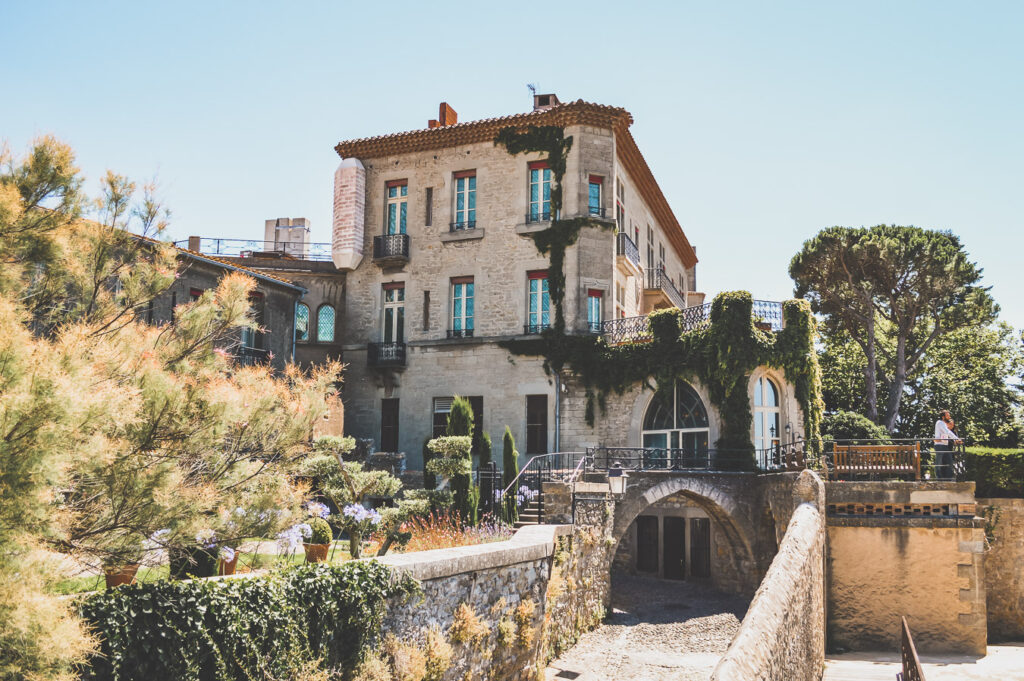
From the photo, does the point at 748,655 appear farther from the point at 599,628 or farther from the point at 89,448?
the point at 599,628

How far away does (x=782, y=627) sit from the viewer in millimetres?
7039

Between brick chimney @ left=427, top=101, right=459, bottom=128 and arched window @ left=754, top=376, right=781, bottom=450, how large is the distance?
46.1 ft

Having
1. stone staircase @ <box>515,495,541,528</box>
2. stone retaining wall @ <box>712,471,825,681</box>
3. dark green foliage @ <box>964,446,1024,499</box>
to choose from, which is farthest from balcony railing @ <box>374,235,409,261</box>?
dark green foliage @ <box>964,446,1024,499</box>

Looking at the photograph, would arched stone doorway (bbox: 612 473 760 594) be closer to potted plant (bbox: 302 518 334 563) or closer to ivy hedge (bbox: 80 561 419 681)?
potted plant (bbox: 302 518 334 563)

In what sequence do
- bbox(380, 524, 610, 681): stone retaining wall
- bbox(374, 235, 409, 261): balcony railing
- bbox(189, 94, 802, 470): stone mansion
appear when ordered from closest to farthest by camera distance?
bbox(380, 524, 610, 681): stone retaining wall, bbox(189, 94, 802, 470): stone mansion, bbox(374, 235, 409, 261): balcony railing

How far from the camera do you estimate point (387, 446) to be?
2578 centimetres

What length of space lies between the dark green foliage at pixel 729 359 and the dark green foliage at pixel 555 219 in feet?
8.23

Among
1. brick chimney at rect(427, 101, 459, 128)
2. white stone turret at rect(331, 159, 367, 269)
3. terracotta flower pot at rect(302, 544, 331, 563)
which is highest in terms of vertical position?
brick chimney at rect(427, 101, 459, 128)

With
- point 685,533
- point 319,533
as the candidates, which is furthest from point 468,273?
point 319,533

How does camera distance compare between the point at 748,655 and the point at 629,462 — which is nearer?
the point at 748,655

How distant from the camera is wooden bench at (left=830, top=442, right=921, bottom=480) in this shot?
18094 millimetres

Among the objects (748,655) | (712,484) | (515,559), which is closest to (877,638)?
(712,484)

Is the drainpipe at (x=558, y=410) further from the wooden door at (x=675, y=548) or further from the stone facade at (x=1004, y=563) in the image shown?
the stone facade at (x=1004, y=563)

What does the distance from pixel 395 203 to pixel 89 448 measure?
2262 cm
